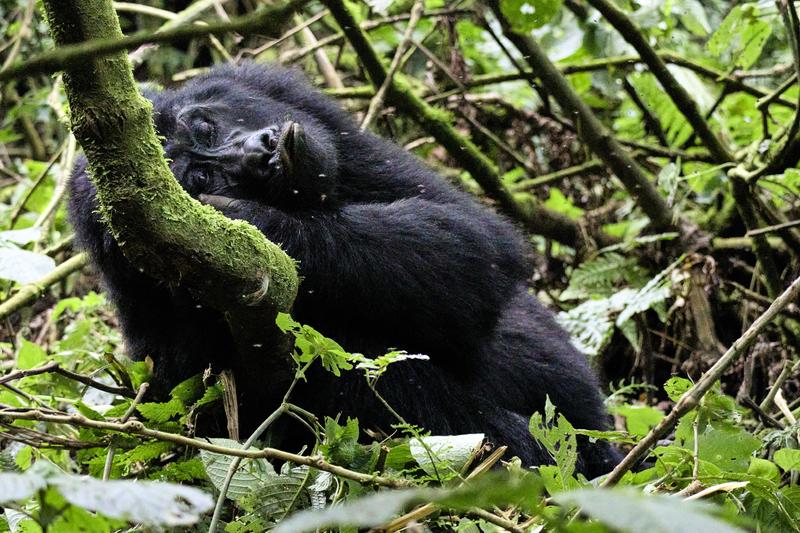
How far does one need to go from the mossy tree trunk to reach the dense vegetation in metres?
0.10

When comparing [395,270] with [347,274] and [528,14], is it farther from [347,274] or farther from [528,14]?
[528,14]

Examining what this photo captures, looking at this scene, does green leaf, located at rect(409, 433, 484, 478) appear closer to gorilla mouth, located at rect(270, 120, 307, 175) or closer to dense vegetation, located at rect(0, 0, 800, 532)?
dense vegetation, located at rect(0, 0, 800, 532)

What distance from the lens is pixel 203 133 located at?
9.03 ft

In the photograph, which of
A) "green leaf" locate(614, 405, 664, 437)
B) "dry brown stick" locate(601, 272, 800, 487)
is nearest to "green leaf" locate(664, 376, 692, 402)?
"dry brown stick" locate(601, 272, 800, 487)

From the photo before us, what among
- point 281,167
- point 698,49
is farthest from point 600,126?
point 698,49

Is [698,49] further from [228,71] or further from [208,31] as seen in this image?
[208,31]

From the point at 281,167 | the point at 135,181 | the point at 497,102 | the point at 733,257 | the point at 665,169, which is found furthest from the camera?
the point at 497,102

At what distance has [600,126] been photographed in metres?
3.85

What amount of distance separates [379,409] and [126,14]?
3.95 meters

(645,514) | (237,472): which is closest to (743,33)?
(237,472)

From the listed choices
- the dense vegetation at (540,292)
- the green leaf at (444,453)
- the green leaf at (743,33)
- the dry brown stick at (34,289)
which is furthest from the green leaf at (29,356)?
the green leaf at (743,33)

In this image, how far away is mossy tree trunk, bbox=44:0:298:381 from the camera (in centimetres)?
145

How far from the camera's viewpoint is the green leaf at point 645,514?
73 cm

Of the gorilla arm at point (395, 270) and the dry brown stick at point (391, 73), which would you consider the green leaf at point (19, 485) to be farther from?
the dry brown stick at point (391, 73)
